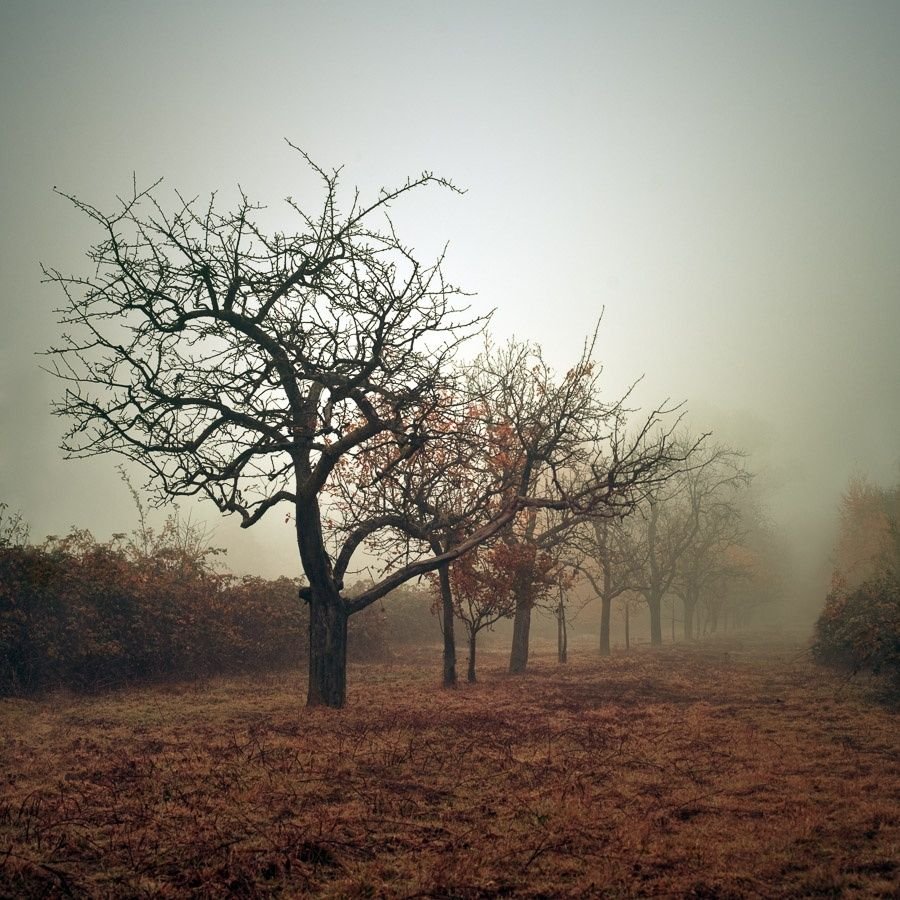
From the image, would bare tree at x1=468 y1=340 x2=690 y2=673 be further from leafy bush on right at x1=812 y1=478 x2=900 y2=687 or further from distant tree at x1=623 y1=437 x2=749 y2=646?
distant tree at x1=623 y1=437 x2=749 y2=646

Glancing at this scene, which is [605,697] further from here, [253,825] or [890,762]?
[253,825]

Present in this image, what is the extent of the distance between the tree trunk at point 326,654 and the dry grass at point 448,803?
2.11ft

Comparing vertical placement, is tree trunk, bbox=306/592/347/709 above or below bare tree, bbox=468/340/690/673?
below

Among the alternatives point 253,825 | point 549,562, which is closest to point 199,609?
point 549,562

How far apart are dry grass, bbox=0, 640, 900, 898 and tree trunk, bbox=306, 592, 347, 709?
25.4 inches

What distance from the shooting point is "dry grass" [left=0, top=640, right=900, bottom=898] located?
3.97 meters

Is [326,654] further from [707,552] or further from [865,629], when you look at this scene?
[707,552]

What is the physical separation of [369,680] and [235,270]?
→ 12263 millimetres

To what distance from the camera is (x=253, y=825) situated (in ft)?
15.7

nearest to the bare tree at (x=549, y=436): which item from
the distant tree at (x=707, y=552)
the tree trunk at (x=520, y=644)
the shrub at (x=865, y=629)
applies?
the tree trunk at (x=520, y=644)

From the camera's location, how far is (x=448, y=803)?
18.3 feet

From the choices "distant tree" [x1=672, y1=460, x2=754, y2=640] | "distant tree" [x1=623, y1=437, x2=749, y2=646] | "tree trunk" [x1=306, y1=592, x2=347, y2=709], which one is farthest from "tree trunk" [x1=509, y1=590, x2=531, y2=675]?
"distant tree" [x1=672, y1=460, x2=754, y2=640]

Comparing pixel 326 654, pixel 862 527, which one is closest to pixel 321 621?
pixel 326 654

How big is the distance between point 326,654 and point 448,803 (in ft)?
20.2
